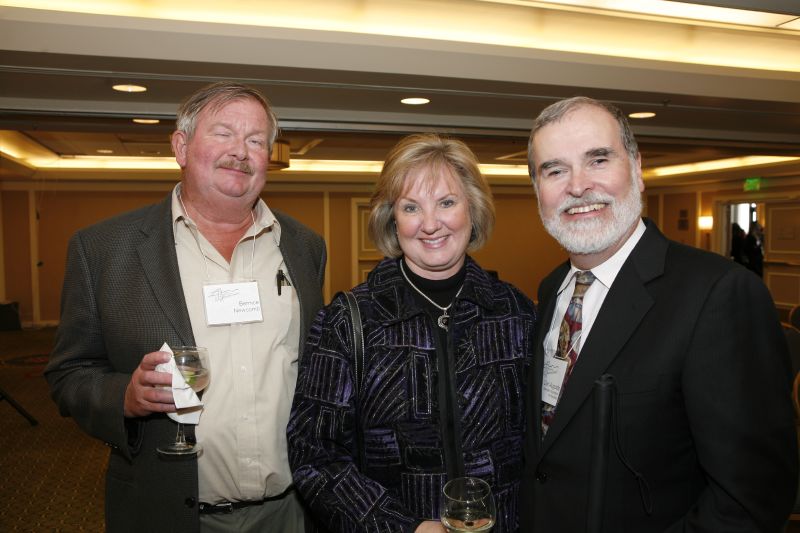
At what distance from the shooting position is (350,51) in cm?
365

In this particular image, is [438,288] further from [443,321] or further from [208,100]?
[208,100]

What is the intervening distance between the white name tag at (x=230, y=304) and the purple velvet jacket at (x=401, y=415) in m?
0.33

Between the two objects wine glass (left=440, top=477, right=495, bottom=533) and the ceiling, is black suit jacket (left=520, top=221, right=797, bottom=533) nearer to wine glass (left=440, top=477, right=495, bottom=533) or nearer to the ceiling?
wine glass (left=440, top=477, right=495, bottom=533)

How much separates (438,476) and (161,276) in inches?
41.8

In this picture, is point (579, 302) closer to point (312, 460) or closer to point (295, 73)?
point (312, 460)

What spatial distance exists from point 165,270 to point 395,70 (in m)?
2.37


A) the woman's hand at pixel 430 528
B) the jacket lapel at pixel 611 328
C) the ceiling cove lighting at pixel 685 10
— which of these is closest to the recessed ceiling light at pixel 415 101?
the ceiling cove lighting at pixel 685 10

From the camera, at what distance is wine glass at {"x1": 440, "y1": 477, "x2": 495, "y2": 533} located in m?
1.32

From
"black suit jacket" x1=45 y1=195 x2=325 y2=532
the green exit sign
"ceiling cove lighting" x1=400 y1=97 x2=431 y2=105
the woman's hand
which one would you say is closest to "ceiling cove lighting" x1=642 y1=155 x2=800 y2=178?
the green exit sign

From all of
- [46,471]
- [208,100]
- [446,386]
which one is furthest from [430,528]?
[46,471]

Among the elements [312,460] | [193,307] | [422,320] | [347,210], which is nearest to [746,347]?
[422,320]

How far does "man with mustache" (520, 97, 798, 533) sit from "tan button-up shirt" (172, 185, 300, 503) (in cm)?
82

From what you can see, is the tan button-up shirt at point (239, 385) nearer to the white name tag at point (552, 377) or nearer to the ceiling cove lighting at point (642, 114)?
the white name tag at point (552, 377)

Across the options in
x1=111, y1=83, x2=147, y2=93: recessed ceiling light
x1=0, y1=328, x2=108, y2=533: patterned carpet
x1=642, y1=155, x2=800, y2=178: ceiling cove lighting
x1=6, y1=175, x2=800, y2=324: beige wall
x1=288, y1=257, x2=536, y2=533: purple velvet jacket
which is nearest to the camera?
x1=288, y1=257, x2=536, y2=533: purple velvet jacket
